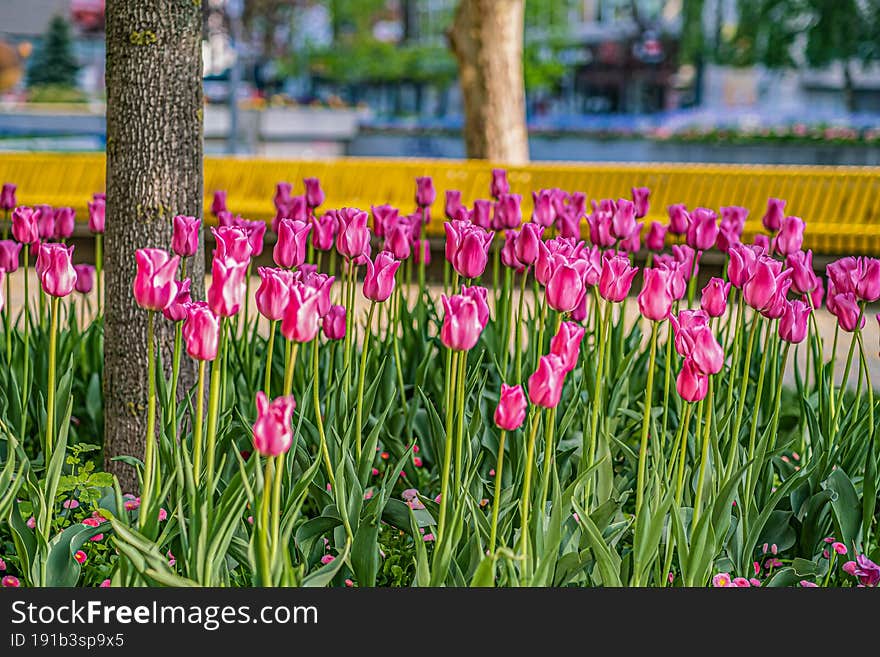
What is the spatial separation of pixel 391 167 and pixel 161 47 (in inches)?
257

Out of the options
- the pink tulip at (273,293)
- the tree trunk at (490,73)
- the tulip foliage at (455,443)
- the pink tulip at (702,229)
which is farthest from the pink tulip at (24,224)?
the tree trunk at (490,73)

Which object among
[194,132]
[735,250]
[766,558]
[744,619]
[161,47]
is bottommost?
[766,558]

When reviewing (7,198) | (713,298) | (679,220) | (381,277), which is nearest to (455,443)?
(381,277)

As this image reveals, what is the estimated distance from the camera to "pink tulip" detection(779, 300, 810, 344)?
291 cm

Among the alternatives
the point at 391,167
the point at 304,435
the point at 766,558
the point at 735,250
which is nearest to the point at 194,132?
the point at 304,435

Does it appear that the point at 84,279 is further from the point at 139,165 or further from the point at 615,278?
the point at 615,278

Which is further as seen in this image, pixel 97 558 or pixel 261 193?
pixel 261 193

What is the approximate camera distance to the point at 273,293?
2.21 meters

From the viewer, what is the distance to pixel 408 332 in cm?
421

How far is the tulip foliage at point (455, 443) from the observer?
226cm

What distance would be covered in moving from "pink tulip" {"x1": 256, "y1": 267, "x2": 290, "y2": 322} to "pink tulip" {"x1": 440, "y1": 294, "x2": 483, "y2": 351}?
27cm

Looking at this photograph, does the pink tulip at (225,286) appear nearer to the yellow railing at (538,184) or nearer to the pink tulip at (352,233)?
the pink tulip at (352,233)

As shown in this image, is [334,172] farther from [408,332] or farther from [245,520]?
[245,520]

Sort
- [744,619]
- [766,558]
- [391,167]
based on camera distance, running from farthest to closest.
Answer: [391,167]
[766,558]
[744,619]
